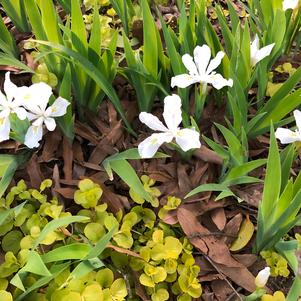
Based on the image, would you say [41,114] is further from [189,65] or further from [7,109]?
[189,65]

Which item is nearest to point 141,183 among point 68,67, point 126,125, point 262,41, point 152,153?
point 152,153

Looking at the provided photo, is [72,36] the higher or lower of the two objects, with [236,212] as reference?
higher

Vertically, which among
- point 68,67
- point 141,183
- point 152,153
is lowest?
point 141,183

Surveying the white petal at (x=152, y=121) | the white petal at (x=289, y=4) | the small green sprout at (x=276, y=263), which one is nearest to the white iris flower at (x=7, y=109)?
the white petal at (x=152, y=121)

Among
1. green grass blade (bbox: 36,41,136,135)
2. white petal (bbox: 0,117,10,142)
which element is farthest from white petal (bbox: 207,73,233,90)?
white petal (bbox: 0,117,10,142)

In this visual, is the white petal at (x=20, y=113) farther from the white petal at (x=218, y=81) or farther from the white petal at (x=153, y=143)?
the white petal at (x=218, y=81)

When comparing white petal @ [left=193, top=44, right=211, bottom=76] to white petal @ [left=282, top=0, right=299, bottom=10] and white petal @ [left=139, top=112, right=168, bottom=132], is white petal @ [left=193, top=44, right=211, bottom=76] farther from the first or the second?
white petal @ [left=282, top=0, right=299, bottom=10]

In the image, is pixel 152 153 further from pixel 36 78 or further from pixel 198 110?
pixel 36 78
